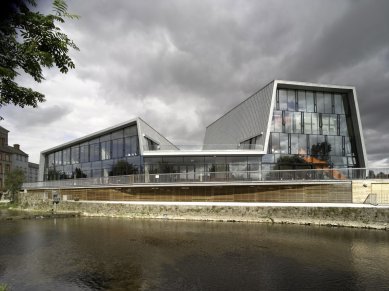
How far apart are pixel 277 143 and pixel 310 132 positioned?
456 centimetres

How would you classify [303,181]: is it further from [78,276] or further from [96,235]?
[78,276]

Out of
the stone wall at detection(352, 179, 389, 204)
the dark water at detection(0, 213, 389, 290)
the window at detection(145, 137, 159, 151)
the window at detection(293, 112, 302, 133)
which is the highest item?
the window at detection(293, 112, 302, 133)

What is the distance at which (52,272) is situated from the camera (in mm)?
15930

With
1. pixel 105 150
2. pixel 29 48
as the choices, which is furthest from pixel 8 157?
pixel 29 48

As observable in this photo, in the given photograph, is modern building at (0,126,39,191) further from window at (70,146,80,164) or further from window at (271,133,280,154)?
window at (271,133,280,154)

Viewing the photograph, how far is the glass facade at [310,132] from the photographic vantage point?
38.1 metres

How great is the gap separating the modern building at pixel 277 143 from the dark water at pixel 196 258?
33.1ft

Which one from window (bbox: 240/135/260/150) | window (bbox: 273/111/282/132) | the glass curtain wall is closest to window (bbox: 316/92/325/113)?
window (bbox: 273/111/282/132)

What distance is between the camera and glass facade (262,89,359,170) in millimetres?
38094

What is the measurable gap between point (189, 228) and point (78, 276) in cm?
1481

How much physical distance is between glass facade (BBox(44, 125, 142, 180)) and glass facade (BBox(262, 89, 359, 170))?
16665mm

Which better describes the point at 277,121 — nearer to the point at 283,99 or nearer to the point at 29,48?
the point at 283,99

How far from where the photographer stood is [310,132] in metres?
39.3

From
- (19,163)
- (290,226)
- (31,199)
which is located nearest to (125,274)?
(290,226)
